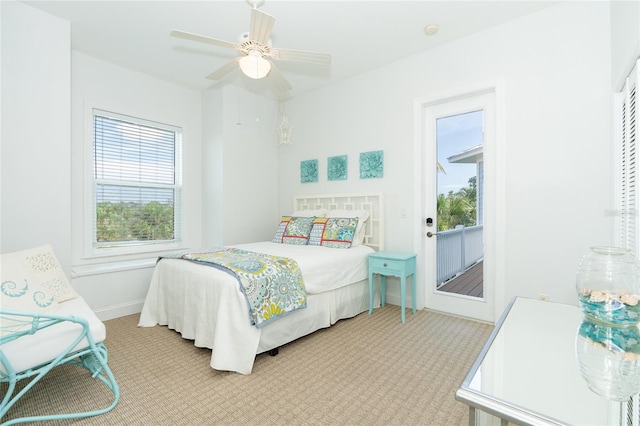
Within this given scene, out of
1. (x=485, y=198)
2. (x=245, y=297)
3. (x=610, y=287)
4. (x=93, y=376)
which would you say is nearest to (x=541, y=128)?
(x=485, y=198)

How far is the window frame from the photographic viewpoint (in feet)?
10.8

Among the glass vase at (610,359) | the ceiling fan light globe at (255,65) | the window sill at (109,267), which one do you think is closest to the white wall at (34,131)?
the window sill at (109,267)

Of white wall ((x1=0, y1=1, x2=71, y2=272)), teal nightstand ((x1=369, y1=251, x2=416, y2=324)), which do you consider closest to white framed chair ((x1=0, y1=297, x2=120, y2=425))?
white wall ((x1=0, y1=1, x2=71, y2=272))

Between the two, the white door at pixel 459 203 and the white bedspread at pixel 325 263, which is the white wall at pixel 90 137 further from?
the white door at pixel 459 203

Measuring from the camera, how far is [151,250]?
3.84 meters

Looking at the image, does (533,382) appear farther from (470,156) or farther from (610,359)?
(470,156)

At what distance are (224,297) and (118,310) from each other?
1.97m

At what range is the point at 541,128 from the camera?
263 centimetres

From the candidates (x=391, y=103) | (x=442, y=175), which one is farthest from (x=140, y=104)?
(x=442, y=175)

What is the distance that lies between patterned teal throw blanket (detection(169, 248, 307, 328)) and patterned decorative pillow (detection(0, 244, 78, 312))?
0.88 meters

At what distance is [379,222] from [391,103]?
54.6 inches

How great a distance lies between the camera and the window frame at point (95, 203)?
330 cm

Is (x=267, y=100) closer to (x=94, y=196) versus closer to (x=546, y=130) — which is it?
(x=94, y=196)

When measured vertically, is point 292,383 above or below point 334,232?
below
